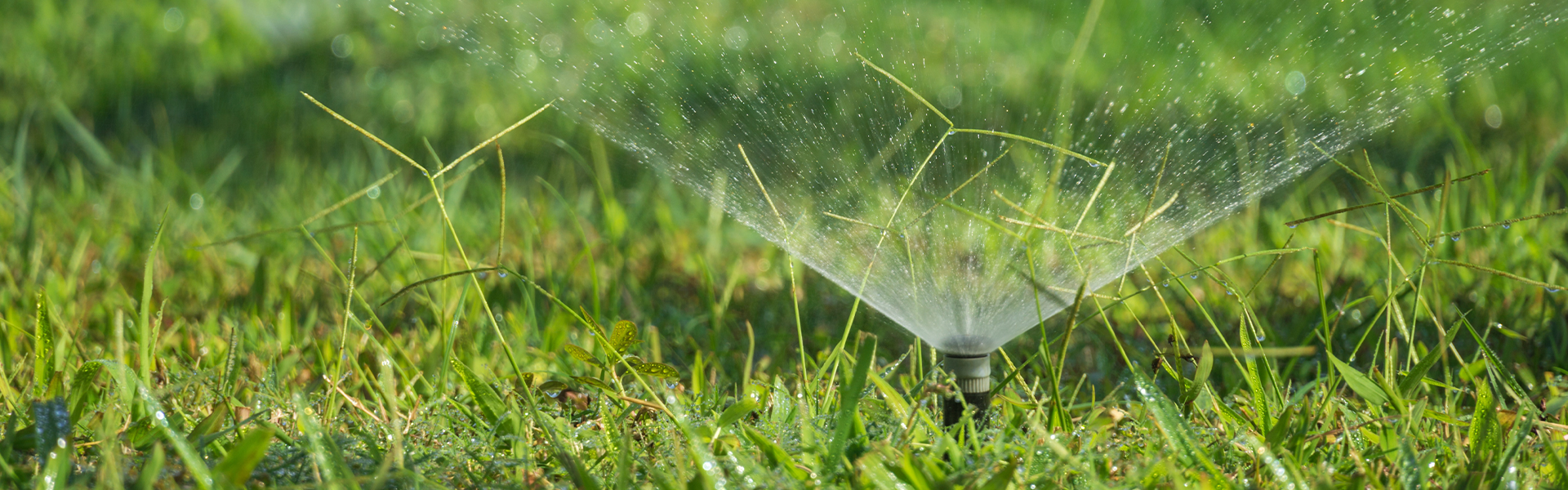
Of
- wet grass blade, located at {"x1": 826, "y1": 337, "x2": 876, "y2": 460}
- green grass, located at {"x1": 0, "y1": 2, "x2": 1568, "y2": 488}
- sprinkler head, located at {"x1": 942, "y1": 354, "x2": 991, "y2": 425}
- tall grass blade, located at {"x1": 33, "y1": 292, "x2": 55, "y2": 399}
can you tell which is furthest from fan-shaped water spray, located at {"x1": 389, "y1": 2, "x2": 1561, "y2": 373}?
tall grass blade, located at {"x1": 33, "y1": 292, "x2": 55, "y2": 399}

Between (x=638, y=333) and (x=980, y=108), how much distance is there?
1.93 metres

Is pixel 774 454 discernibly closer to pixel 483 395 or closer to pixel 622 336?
pixel 622 336

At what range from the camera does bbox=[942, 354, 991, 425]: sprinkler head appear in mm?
1444

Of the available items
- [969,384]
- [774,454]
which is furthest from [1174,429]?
[774,454]

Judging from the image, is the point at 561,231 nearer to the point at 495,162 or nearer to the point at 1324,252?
the point at 495,162

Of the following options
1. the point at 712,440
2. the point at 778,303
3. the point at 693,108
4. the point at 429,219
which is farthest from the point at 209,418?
the point at 693,108

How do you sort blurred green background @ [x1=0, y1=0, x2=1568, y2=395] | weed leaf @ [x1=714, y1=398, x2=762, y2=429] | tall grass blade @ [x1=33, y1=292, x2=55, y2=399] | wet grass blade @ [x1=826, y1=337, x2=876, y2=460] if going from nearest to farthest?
1. wet grass blade @ [x1=826, y1=337, x2=876, y2=460]
2. weed leaf @ [x1=714, y1=398, x2=762, y2=429]
3. tall grass blade @ [x1=33, y1=292, x2=55, y2=399]
4. blurred green background @ [x1=0, y1=0, x2=1568, y2=395]

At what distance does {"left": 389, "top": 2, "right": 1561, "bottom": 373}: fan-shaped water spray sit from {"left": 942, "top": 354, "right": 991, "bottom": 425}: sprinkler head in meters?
0.02

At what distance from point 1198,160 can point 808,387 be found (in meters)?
1.76

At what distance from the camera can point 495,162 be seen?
3.80 m

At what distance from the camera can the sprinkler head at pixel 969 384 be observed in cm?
144

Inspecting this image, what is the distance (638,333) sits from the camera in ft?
7.24

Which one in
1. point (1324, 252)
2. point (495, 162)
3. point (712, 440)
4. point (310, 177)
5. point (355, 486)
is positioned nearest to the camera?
point (355, 486)

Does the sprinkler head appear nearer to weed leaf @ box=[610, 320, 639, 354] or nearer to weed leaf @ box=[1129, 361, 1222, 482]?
weed leaf @ box=[1129, 361, 1222, 482]
